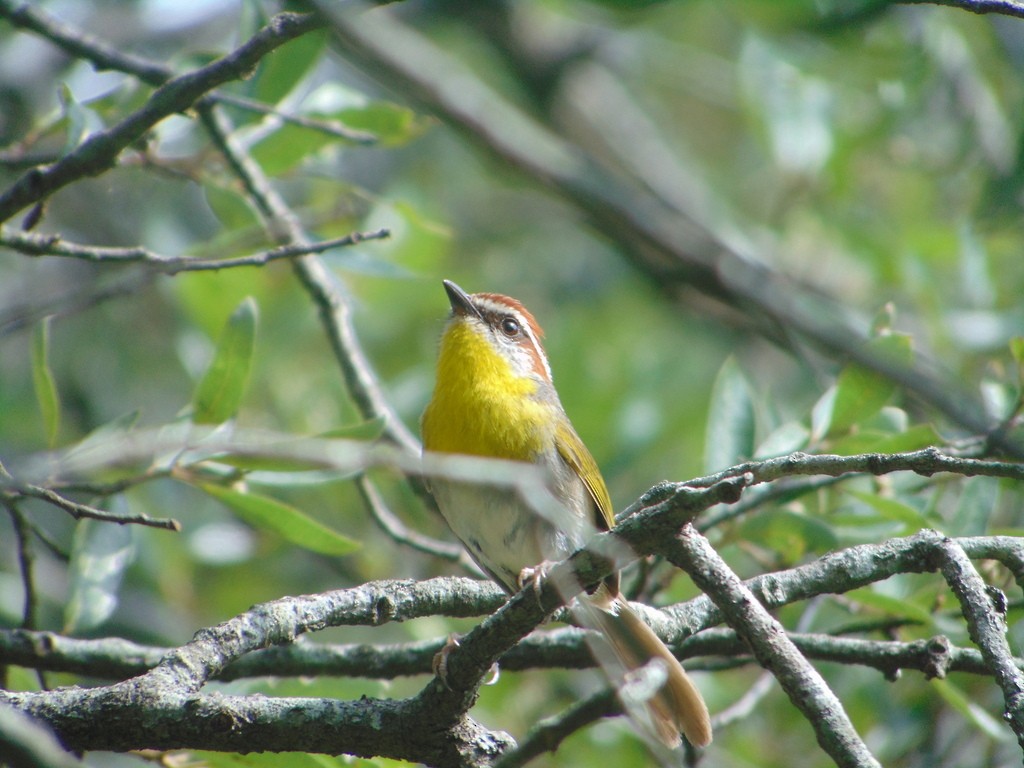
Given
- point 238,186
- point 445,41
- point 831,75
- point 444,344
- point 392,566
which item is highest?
point 445,41

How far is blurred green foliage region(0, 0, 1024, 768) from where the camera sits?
4.45 meters

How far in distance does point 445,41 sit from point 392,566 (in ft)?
22.4

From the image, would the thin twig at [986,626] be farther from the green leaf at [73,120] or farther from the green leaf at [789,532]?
the green leaf at [73,120]

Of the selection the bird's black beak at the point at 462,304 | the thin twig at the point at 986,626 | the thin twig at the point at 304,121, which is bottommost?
the thin twig at the point at 986,626

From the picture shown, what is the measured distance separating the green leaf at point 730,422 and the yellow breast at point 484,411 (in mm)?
759

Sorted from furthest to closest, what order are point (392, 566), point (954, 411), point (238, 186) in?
point (392, 566), point (238, 186), point (954, 411)

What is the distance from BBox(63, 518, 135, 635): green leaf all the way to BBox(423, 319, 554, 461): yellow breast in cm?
145

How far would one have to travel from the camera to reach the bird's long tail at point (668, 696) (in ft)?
13.1

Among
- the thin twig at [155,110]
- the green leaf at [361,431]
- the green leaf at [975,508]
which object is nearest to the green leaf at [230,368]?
the green leaf at [361,431]

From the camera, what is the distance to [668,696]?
411cm

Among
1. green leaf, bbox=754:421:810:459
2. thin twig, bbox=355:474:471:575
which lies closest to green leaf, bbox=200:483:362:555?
thin twig, bbox=355:474:471:575

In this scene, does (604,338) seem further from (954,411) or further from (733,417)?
(954,411)

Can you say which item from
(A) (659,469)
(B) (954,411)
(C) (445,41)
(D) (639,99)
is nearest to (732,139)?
(D) (639,99)

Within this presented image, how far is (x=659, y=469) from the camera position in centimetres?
731
